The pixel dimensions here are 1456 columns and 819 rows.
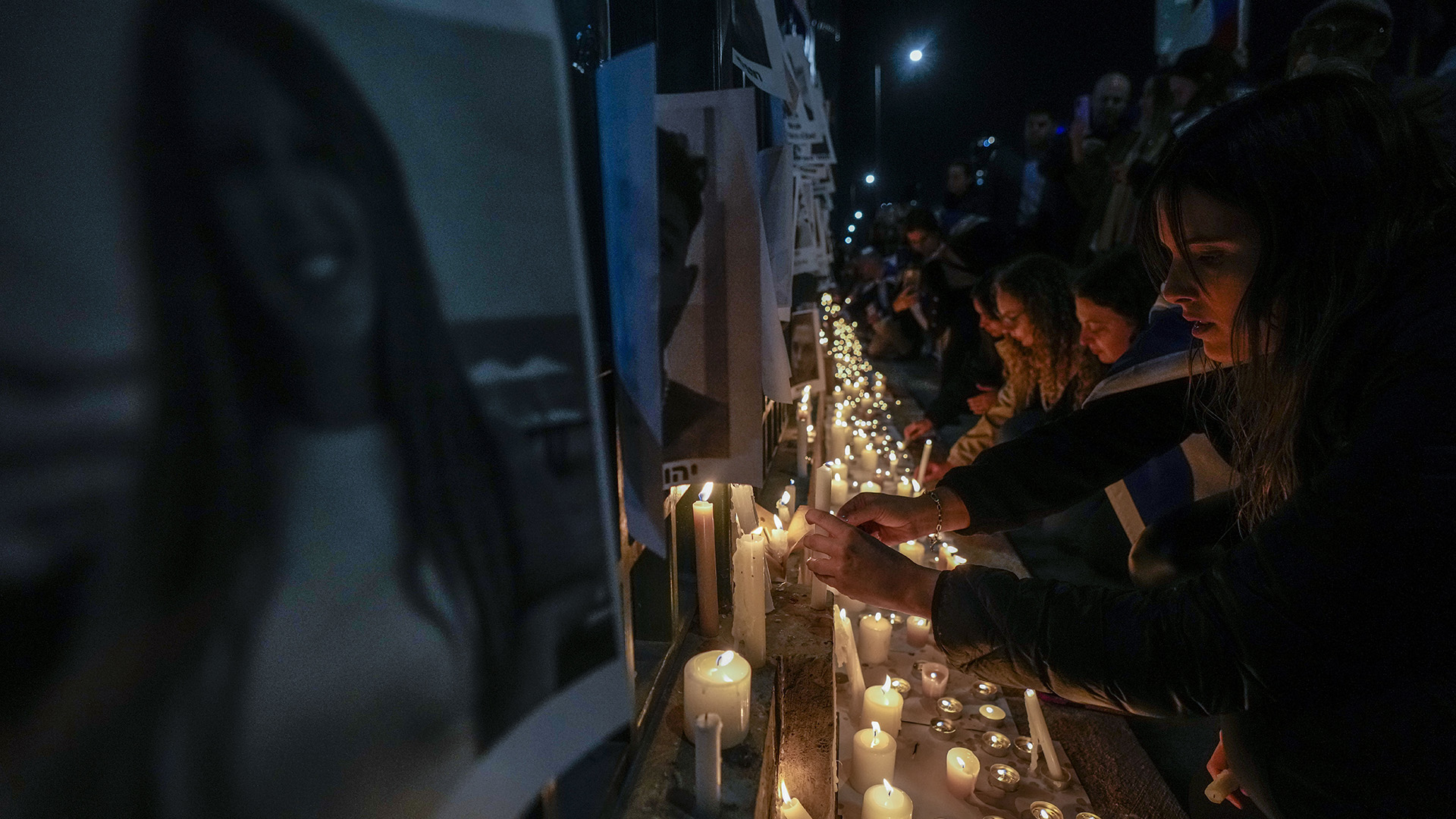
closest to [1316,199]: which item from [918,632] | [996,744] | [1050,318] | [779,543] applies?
[996,744]

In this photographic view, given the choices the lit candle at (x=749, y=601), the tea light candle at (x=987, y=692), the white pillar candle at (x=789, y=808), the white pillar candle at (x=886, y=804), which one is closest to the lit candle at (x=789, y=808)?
the white pillar candle at (x=789, y=808)

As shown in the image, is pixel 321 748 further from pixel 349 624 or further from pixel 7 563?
pixel 7 563

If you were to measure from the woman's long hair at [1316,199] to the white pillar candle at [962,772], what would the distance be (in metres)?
1.11

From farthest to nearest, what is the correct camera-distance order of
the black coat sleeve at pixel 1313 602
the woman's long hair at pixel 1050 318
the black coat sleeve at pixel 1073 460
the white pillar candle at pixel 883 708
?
1. the woman's long hair at pixel 1050 318
2. the white pillar candle at pixel 883 708
3. the black coat sleeve at pixel 1073 460
4. the black coat sleeve at pixel 1313 602

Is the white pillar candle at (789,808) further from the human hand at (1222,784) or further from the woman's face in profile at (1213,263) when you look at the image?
the woman's face in profile at (1213,263)

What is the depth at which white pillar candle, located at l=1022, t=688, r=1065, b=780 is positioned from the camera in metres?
1.86

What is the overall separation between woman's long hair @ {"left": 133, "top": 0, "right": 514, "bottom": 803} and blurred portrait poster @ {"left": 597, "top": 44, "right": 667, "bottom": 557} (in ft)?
1.71

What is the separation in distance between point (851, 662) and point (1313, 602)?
137cm

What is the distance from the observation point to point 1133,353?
1.91 m

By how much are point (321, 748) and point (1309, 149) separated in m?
1.27

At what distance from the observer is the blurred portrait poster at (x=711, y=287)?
125 cm

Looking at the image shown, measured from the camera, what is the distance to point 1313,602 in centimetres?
88

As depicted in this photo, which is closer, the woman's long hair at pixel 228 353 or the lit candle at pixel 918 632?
the woman's long hair at pixel 228 353

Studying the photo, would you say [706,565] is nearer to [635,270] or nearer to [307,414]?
[635,270]
